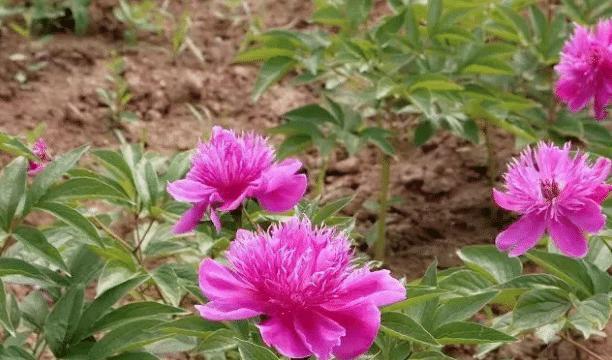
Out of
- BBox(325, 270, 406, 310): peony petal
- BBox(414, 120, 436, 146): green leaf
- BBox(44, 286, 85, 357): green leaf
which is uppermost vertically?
BBox(325, 270, 406, 310): peony petal

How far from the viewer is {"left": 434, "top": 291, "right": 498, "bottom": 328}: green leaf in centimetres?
125

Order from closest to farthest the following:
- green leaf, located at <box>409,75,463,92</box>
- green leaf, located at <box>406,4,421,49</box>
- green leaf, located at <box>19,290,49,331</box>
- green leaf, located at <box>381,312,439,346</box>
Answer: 1. green leaf, located at <box>381,312,439,346</box>
2. green leaf, located at <box>19,290,49,331</box>
3. green leaf, located at <box>409,75,463,92</box>
4. green leaf, located at <box>406,4,421,49</box>

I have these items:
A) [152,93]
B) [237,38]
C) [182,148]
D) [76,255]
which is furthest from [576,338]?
[237,38]

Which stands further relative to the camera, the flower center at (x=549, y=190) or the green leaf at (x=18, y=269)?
the green leaf at (x=18, y=269)

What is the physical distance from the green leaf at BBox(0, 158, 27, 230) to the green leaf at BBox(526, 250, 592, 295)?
0.71 meters

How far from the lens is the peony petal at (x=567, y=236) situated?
47.7 inches

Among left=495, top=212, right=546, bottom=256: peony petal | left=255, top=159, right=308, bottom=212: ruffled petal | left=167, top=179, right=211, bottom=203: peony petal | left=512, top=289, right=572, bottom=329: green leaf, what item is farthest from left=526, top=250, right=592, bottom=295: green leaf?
left=167, top=179, right=211, bottom=203: peony petal

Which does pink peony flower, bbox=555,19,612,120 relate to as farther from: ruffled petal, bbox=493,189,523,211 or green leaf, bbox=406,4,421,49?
green leaf, bbox=406,4,421,49

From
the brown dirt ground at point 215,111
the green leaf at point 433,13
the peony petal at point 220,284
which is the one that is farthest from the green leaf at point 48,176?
the brown dirt ground at point 215,111

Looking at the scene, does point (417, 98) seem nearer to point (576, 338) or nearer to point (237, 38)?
point (576, 338)

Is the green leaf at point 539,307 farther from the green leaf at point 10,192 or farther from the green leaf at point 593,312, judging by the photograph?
the green leaf at point 10,192

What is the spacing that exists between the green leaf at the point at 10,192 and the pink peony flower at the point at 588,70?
818 millimetres

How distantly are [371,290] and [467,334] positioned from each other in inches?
9.3

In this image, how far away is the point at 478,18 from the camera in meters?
2.24
